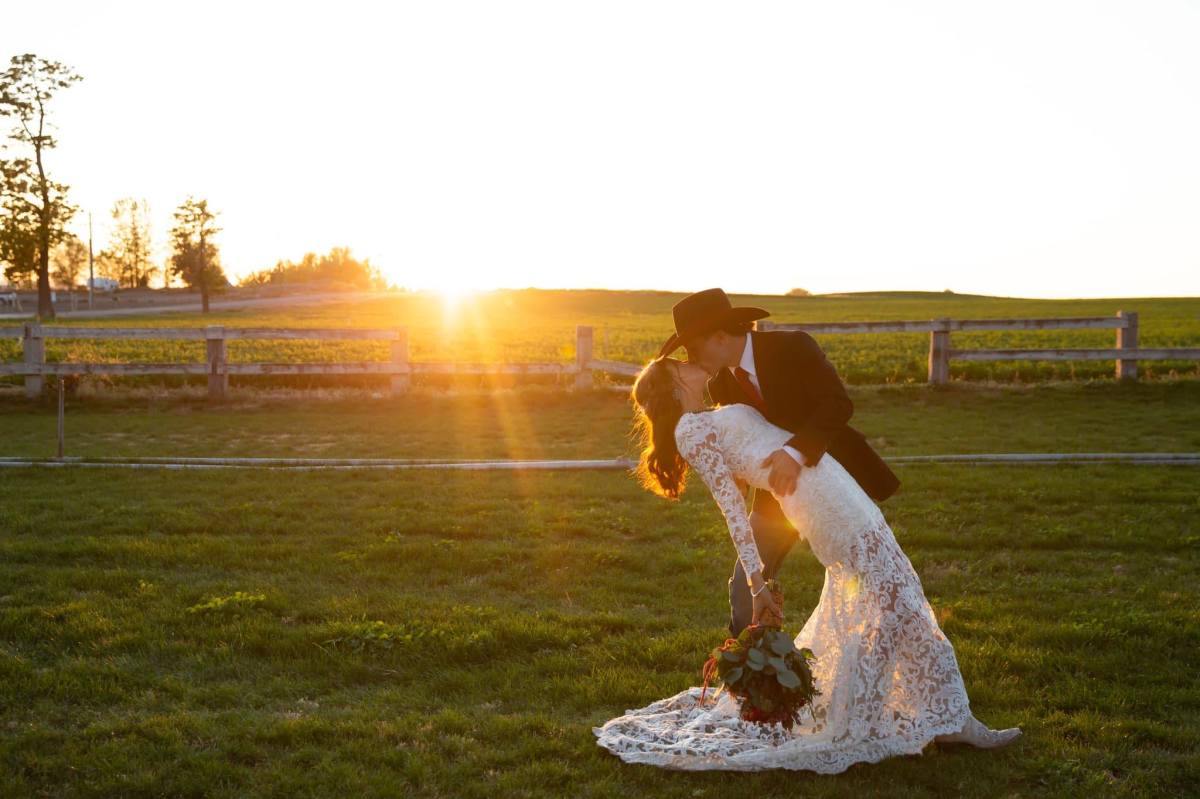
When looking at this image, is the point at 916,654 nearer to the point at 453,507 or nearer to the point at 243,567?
the point at 243,567

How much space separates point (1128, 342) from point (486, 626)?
52.8 feet

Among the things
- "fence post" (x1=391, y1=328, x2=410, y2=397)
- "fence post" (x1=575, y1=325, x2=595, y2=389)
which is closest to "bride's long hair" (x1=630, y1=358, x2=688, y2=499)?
"fence post" (x1=575, y1=325, x2=595, y2=389)

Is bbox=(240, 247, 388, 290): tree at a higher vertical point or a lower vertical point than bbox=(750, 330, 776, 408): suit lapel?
higher

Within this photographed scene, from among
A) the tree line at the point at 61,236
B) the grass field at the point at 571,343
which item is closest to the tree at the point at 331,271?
the tree line at the point at 61,236

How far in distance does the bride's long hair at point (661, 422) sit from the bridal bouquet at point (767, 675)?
2.35 ft

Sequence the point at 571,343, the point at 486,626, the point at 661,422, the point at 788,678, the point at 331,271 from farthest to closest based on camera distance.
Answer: the point at 331,271 → the point at 571,343 → the point at 486,626 → the point at 661,422 → the point at 788,678

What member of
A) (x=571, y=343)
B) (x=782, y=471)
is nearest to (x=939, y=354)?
(x=782, y=471)

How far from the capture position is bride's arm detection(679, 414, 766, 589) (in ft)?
14.8

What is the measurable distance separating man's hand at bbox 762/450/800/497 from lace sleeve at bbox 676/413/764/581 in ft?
0.51

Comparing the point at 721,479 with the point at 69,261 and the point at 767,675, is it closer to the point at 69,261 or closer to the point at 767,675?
the point at 767,675

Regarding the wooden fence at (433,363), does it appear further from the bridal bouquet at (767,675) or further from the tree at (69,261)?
the tree at (69,261)

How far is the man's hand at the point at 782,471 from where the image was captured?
4477mm

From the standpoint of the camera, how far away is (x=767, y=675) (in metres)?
4.37

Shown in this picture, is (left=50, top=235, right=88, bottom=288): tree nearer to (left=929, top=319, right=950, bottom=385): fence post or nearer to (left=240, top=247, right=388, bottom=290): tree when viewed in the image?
(left=240, top=247, right=388, bottom=290): tree
